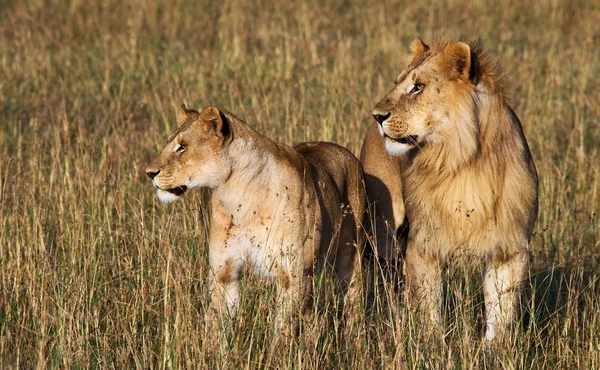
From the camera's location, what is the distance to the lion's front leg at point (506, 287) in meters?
5.41

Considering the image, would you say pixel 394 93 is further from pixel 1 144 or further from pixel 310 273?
pixel 1 144

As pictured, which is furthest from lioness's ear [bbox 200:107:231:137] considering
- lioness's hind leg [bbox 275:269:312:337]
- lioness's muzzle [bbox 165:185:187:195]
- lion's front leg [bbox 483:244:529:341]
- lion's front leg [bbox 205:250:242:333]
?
lion's front leg [bbox 483:244:529:341]

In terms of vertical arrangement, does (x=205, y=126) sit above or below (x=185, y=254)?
above

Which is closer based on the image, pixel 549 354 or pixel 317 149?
pixel 549 354

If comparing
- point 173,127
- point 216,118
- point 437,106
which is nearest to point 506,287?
point 437,106

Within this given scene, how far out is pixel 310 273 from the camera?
5.11m

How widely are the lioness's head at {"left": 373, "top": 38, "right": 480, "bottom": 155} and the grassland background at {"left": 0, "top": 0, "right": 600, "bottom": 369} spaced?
781 millimetres

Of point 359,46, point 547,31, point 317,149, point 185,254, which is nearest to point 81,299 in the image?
point 185,254

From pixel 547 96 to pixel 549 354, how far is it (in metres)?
5.42

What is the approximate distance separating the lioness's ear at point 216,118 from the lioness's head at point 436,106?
785 mm

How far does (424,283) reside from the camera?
18.3 ft

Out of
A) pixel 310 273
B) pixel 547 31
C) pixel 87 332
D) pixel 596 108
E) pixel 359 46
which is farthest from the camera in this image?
pixel 547 31

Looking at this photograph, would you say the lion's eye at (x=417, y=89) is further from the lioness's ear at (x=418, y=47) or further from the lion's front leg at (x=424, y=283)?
the lion's front leg at (x=424, y=283)

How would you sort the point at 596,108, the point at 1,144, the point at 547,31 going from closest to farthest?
the point at 1,144 → the point at 596,108 → the point at 547,31
